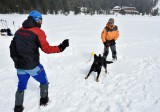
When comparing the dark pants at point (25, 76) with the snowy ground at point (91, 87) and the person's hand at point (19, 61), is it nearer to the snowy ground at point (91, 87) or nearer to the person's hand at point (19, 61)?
the person's hand at point (19, 61)

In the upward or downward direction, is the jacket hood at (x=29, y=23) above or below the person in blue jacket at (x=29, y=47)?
above

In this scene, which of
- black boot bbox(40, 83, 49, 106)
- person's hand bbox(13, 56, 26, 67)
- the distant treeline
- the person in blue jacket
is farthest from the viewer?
the distant treeline

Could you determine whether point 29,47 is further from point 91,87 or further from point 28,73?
point 91,87

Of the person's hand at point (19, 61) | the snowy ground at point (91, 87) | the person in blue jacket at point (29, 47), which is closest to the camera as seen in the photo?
the person in blue jacket at point (29, 47)

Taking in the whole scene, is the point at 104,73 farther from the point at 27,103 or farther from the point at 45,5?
the point at 45,5

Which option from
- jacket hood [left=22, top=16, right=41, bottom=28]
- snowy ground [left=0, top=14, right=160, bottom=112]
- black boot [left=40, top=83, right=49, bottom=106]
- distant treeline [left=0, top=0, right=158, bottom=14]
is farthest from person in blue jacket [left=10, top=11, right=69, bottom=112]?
distant treeline [left=0, top=0, right=158, bottom=14]

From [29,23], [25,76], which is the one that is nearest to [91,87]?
[25,76]

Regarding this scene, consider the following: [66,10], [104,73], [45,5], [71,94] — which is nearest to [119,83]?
[104,73]

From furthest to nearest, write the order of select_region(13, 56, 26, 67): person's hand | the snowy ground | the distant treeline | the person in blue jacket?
the distant treeline < the snowy ground < select_region(13, 56, 26, 67): person's hand < the person in blue jacket

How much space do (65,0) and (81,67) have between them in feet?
267

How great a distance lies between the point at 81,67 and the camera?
7969 mm

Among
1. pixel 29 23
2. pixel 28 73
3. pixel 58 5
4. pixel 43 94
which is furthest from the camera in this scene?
pixel 58 5

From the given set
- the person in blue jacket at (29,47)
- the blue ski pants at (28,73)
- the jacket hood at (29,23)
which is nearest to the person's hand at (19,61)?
the person in blue jacket at (29,47)

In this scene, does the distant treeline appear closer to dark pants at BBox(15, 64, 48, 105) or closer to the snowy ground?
the snowy ground
